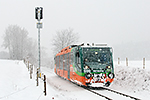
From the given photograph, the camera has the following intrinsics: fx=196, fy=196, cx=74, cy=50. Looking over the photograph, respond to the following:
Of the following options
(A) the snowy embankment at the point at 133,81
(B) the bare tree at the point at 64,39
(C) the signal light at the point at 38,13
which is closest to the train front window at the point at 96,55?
(A) the snowy embankment at the point at 133,81

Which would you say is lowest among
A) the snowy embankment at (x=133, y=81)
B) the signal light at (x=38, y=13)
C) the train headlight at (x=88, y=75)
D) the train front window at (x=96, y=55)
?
the snowy embankment at (x=133, y=81)

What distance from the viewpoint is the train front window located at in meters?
13.0

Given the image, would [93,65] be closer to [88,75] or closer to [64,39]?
[88,75]

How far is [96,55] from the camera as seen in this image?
1314 cm

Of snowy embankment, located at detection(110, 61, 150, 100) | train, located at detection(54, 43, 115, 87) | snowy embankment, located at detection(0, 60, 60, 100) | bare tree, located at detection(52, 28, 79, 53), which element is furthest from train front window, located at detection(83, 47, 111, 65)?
bare tree, located at detection(52, 28, 79, 53)

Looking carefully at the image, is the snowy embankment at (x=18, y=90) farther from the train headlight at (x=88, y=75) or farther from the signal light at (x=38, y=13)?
the signal light at (x=38, y=13)

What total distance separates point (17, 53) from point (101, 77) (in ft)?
179

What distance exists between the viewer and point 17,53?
208 ft

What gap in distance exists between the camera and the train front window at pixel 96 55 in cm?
1297

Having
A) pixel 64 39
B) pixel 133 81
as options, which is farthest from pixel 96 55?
pixel 64 39

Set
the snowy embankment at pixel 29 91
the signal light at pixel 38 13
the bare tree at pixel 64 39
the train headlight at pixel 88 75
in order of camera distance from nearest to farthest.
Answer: the snowy embankment at pixel 29 91, the train headlight at pixel 88 75, the signal light at pixel 38 13, the bare tree at pixel 64 39

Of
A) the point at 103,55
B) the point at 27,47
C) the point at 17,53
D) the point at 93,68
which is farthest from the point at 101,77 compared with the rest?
the point at 27,47

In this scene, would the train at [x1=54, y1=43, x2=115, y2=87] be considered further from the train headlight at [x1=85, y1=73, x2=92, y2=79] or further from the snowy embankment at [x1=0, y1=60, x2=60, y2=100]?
the snowy embankment at [x1=0, y1=60, x2=60, y2=100]

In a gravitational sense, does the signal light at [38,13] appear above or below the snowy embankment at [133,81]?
above
